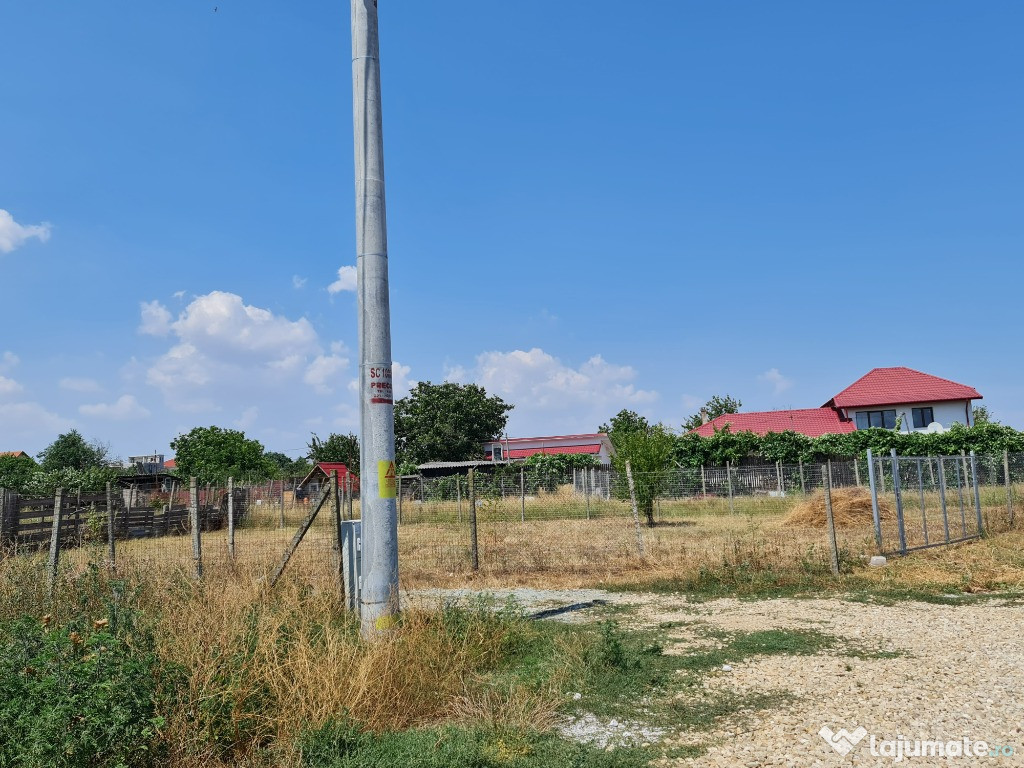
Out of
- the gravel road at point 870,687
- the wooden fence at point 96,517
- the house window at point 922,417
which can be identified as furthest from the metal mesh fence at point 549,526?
the house window at point 922,417

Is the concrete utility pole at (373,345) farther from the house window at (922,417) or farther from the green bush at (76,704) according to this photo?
the house window at (922,417)

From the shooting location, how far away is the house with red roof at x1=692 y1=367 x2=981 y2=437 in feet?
152

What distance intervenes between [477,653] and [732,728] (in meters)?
2.38

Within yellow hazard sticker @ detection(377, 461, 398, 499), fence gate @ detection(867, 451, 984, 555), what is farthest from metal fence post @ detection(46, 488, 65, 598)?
fence gate @ detection(867, 451, 984, 555)

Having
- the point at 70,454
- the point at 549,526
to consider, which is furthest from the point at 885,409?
the point at 70,454

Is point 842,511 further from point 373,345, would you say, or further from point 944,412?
point 944,412

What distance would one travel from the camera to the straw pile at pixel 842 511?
21.0 meters

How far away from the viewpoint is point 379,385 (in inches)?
269

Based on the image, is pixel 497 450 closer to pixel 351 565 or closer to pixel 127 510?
pixel 127 510

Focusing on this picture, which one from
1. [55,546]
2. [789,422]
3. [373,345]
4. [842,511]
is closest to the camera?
[373,345]

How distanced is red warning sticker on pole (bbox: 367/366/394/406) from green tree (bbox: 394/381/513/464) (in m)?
57.9

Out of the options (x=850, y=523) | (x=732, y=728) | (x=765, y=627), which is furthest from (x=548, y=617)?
(x=850, y=523)

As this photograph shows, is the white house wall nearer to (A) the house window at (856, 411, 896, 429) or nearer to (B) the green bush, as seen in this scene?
(A) the house window at (856, 411, 896, 429)

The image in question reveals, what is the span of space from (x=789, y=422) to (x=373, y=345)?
47.8 meters
